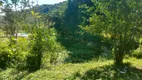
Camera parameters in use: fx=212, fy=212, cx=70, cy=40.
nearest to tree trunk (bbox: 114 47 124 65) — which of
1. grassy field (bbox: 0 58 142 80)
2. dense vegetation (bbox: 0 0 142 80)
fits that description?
dense vegetation (bbox: 0 0 142 80)

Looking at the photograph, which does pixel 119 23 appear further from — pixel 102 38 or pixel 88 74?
pixel 88 74

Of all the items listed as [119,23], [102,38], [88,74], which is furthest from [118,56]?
[88,74]

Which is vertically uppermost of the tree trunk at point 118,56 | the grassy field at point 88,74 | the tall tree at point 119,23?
the tall tree at point 119,23

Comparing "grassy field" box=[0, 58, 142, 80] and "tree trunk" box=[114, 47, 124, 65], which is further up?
"tree trunk" box=[114, 47, 124, 65]

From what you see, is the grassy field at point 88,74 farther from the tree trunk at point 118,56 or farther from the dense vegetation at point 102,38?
the tree trunk at point 118,56

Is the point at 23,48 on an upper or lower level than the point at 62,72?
upper

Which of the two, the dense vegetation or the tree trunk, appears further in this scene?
the tree trunk

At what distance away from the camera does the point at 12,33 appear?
78.1ft

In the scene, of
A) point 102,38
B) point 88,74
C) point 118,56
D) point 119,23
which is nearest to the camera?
point 88,74

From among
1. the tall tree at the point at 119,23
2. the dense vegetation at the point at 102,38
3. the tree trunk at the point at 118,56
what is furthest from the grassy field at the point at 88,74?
the tall tree at the point at 119,23

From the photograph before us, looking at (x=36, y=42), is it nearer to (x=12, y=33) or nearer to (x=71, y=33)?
(x=12, y=33)

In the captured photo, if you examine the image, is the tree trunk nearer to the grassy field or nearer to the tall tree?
the tall tree

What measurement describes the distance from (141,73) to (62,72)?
9.44ft

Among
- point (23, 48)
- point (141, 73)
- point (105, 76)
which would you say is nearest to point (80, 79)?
point (105, 76)
